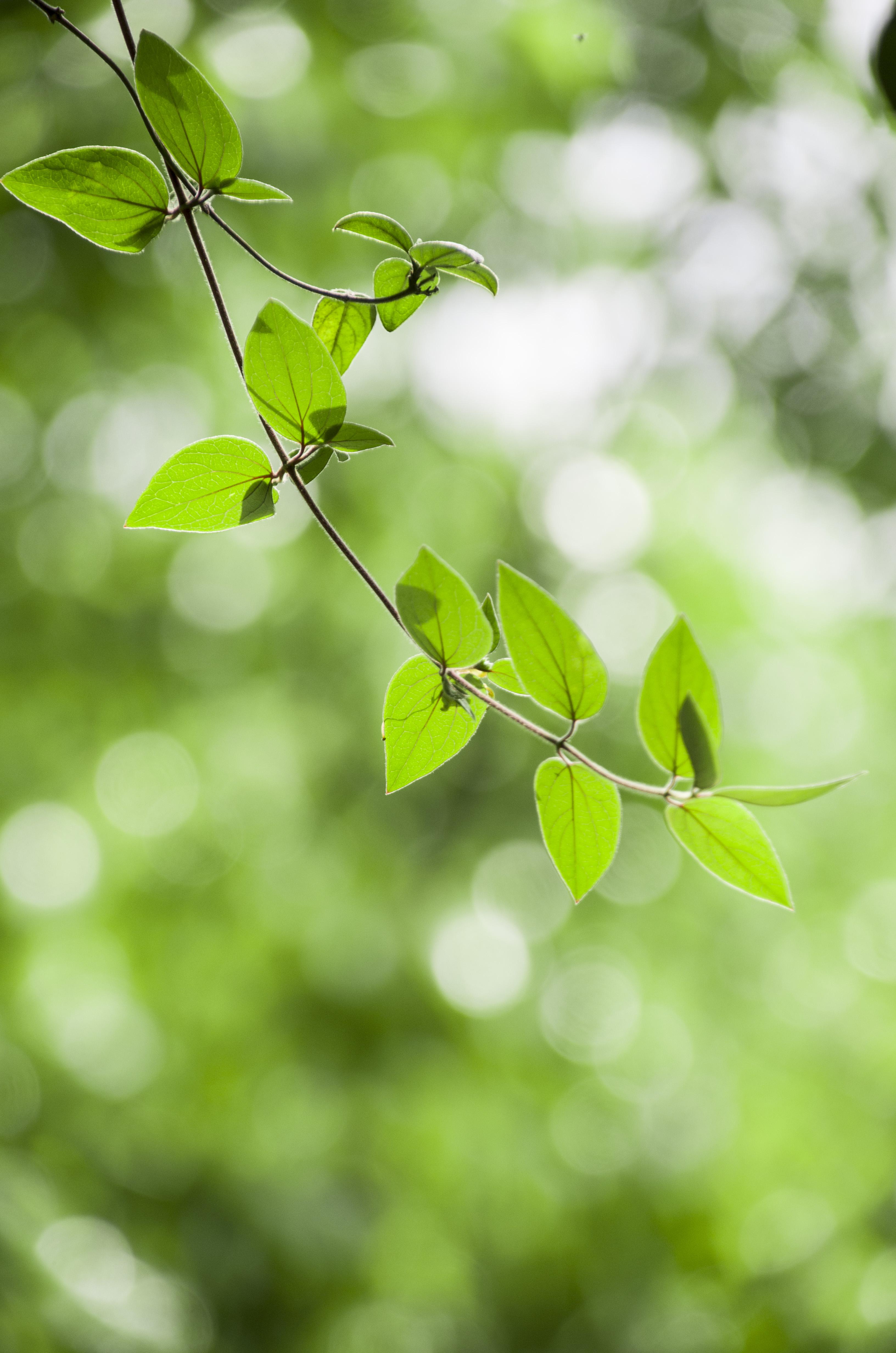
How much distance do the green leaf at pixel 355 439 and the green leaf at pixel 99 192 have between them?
76 mm

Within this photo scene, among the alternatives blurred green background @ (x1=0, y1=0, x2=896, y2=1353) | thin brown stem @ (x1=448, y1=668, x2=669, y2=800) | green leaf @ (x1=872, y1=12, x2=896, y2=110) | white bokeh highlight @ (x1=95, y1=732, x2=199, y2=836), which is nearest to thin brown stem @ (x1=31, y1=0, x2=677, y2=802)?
thin brown stem @ (x1=448, y1=668, x2=669, y2=800)

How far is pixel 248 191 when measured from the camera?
24 cm

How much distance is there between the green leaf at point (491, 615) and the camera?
24 centimetres

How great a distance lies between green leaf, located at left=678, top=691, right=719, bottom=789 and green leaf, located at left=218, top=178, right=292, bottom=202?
189mm

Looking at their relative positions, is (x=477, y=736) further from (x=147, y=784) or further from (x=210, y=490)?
(x=210, y=490)

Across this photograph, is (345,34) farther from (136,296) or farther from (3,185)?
(3,185)

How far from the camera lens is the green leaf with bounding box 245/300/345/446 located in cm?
22

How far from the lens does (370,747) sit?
2.36 m

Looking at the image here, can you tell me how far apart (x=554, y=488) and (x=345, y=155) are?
1.12 meters

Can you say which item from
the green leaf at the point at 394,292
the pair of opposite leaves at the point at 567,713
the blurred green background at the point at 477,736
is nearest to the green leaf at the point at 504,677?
the pair of opposite leaves at the point at 567,713

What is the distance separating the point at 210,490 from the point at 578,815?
15 cm

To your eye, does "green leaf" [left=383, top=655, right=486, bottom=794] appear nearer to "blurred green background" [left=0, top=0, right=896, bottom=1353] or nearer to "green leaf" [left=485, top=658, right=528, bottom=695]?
"green leaf" [left=485, top=658, right=528, bottom=695]

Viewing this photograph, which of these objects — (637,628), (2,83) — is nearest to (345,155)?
(2,83)

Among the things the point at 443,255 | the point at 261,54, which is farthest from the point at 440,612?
the point at 261,54
